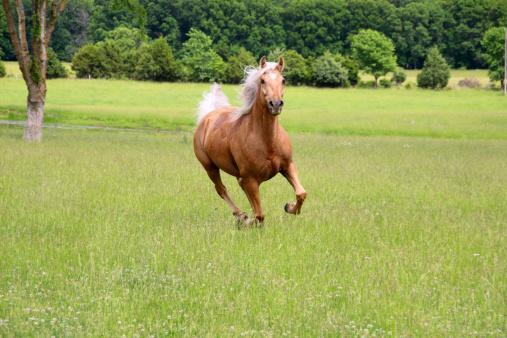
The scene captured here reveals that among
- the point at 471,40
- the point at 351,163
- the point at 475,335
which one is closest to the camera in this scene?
the point at 475,335

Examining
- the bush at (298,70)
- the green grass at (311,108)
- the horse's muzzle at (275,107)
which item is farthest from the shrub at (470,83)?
the horse's muzzle at (275,107)

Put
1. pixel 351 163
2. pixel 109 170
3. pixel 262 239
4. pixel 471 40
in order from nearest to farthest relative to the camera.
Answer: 1. pixel 262 239
2. pixel 109 170
3. pixel 351 163
4. pixel 471 40

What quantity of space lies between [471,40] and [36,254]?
4512 inches

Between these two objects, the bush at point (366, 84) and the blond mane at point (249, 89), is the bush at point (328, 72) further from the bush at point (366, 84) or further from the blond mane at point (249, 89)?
the blond mane at point (249, 89)

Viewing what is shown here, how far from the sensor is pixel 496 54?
87.9 m

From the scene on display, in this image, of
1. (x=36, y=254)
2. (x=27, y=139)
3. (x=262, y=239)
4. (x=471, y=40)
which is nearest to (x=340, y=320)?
(x=262, y=239)

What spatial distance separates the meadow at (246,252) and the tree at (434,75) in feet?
226

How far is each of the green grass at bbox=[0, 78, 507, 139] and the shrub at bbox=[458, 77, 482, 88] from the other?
217 inches

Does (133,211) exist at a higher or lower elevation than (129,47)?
lower

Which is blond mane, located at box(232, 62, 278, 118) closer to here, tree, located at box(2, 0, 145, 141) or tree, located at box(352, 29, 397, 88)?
tree, located at box(2, 0, 145, 141)

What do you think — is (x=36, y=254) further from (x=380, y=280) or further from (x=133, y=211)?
(x=380, y=280)

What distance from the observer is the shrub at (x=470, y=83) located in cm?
8519

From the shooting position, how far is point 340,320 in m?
5.18

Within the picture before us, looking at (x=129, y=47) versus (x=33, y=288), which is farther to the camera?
(x=129, y=47)
